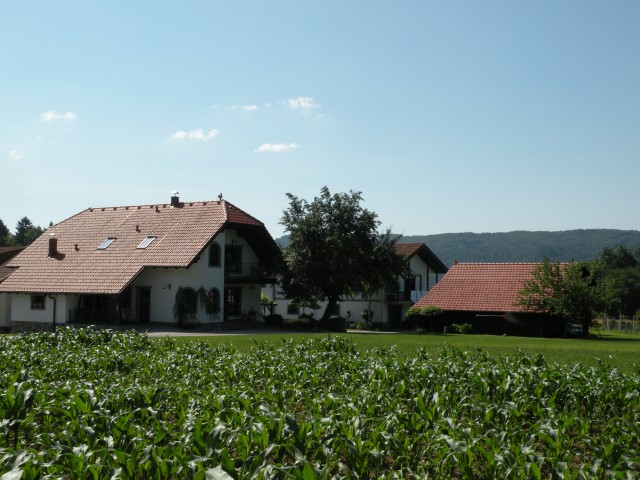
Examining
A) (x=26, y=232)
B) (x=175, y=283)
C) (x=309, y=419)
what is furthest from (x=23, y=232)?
(x=309, y=419)

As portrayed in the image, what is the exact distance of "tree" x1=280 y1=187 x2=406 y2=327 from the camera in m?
41.1

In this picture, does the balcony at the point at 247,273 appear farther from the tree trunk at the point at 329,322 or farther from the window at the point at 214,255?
the tree trunk at the point at 329,322

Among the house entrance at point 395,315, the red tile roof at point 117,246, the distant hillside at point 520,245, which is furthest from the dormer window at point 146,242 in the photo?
the distant hillside at point 520,245

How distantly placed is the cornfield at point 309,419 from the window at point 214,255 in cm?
2087

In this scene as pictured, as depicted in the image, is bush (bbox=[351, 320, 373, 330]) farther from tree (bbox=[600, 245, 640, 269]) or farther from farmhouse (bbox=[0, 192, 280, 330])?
tree (bbox=[600, 245, 640, 269])

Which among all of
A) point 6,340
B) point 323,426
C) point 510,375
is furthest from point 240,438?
point 6,340

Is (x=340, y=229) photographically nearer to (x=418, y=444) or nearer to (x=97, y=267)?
(x=97, y=267)

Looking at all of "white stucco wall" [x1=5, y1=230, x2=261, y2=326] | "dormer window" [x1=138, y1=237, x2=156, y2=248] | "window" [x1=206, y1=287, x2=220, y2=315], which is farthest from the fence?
"dormer window" [x1=138, y1=237, x2=156, y2=248]

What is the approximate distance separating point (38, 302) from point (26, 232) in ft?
269

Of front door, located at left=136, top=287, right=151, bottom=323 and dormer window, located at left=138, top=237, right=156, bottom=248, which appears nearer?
front door, located at left=136, top=287, right=151, bottom=323

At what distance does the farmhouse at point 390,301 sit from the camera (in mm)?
53688

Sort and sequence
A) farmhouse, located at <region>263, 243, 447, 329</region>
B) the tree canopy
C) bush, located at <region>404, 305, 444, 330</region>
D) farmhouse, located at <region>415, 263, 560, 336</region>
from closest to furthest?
farmhouse, located at <region>415, 263, 560, 336</region> → bush, located at <region>404, 305, 444, 330</region> → farmhouse, located at <region>263, 243, 447, 329</region> → the tree canopy

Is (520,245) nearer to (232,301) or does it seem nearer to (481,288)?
(481,288)

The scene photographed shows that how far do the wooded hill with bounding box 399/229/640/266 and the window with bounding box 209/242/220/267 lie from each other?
144315 millimetres
